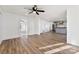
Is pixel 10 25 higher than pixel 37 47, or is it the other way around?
pixel 10 25

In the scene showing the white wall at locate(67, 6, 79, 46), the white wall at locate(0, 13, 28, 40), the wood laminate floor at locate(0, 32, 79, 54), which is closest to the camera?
the wood laminate floor at locate(0, 32, 79, 54)

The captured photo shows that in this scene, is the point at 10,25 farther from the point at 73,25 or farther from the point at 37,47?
the point at 73,25

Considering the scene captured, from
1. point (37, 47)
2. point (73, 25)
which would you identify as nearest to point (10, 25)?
point (37, 47)

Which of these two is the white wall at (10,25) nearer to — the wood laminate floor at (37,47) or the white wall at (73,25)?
the wood laminate floor at (37,47)

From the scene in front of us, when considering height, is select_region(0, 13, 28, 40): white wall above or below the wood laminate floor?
above

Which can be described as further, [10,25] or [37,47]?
[10,25]

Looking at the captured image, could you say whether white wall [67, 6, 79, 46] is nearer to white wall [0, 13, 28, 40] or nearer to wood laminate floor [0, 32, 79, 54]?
wood laminate floor [0, 32, 79, 54]

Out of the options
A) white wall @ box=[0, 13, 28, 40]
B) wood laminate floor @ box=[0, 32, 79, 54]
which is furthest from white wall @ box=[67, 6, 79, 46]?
white wall @ box=[0, 13, 28, 40]

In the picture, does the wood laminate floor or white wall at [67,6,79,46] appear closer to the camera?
the wood laminate floor

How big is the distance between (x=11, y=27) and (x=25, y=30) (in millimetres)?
1952

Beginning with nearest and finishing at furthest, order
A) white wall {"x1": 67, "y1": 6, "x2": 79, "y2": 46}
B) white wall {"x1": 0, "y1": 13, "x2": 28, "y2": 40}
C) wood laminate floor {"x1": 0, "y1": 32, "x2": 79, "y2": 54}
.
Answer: wood laminate floor {"x1": 0, "y1": 32, "x2": 79, "y2": 54}
white wall {"x1": 67, "y1": 6, "x2": 79, "y2": 46}
white wall {"x1": 0, "y1": 13, "x2": 28, "y2": 40}

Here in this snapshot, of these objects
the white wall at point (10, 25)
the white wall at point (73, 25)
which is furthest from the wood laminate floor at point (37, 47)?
the white wall at point (10, 25)
